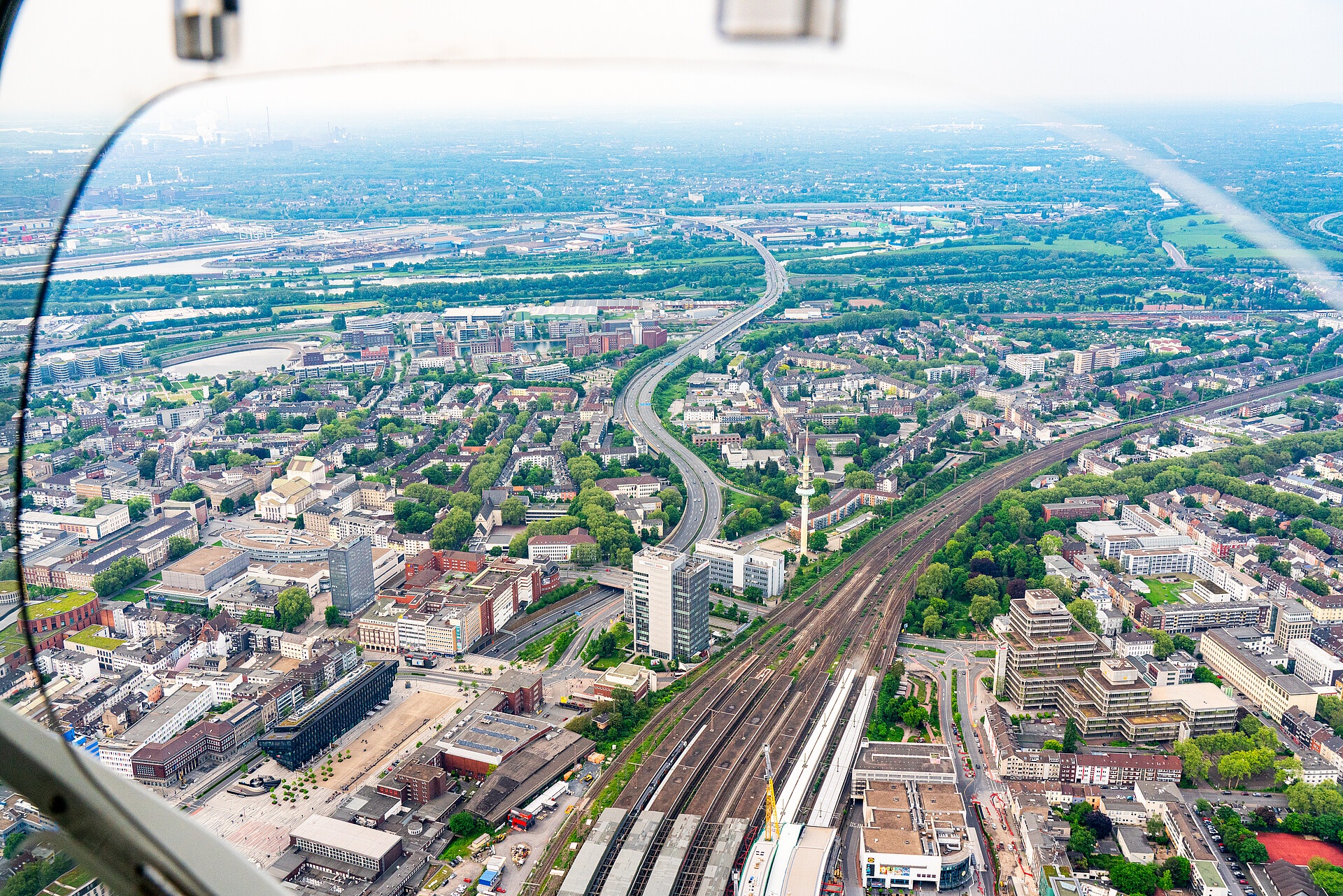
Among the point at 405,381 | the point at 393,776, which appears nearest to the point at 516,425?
the point at 405,381

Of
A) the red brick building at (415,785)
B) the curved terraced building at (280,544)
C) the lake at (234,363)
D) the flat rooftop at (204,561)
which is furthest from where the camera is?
the lake at (234,363)

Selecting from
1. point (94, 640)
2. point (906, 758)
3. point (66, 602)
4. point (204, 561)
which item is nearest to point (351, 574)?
point (204, 561)

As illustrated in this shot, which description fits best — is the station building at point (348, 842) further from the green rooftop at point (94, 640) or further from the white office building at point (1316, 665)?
the white office building at point (1316, 665)

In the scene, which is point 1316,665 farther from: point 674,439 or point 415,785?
point 674,439

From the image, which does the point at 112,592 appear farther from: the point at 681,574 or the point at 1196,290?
the point at 1196,290

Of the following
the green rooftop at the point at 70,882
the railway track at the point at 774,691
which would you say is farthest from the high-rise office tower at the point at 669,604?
the green rooftop at the point at 70,882

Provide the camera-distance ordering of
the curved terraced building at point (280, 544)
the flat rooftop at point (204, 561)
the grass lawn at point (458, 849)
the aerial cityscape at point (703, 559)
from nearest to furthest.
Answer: the aerial cityscape at point (703, 559) < the grass lawn at point (458, 849) < the flat rooftop at point (204, 561) < the curved terraced building at point (280, 544)

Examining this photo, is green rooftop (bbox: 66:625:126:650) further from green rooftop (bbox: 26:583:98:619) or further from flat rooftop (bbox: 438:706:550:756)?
flat rooftop (bbox: 438:706:550:756)
